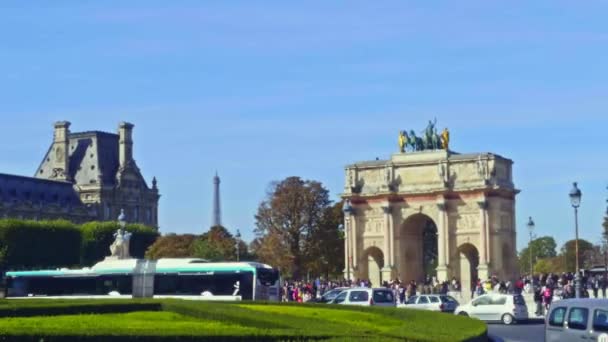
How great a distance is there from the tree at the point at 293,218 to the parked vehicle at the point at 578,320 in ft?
204

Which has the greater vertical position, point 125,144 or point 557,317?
point 125,144

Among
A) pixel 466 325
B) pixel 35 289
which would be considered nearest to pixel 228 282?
pixel 35 289

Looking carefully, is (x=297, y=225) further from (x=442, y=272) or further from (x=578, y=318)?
(x=578, y=318)

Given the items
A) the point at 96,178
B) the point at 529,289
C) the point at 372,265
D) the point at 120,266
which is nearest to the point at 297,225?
the point at 372,265

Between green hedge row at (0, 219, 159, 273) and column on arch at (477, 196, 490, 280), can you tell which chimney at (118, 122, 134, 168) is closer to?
green hedge row at (0, 219, 159, 273)

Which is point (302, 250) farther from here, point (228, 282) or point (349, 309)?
point (349, 309)

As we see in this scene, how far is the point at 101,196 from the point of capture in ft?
467

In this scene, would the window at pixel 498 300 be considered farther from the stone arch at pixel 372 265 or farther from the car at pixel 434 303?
the stone arch at pixel 372 265

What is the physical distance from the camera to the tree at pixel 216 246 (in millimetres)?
90000

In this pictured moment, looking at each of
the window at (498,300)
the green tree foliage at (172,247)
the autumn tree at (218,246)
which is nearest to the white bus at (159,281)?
the window at (498,300)

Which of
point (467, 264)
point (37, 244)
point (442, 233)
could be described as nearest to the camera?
point (442, 233)

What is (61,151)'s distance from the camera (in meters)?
147

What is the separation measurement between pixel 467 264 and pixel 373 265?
7.43 m

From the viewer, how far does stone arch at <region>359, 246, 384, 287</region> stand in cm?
8200
